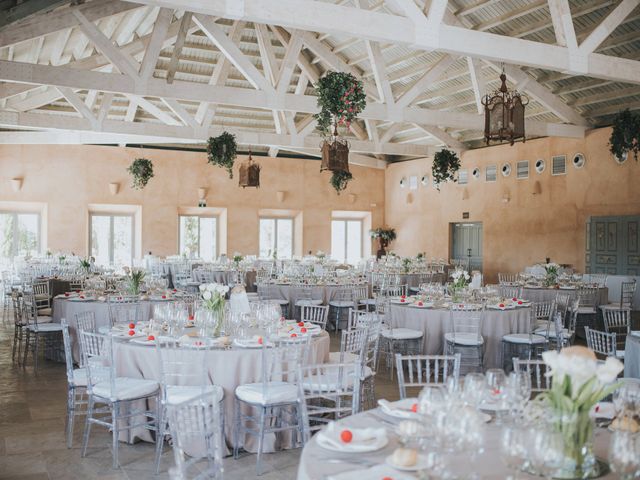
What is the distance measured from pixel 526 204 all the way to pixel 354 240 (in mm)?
7280

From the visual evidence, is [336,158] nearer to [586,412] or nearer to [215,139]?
[215,139]

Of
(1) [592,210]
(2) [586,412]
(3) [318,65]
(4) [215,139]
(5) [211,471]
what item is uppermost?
(3) [318,65]

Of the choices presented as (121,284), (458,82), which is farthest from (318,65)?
(121,284)

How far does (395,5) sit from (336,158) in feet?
9.42

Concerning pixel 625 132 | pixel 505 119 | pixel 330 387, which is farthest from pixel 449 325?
pixel 625 132

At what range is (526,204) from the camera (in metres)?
16.3

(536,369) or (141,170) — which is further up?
(141,170)

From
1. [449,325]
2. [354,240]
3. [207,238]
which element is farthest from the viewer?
[354,240]

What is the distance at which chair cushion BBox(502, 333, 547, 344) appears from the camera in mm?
6985

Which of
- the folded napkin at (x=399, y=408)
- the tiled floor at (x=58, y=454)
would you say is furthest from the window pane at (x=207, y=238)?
the folded napkin at (x=399, y=408)

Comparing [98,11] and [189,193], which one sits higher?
[98,11]

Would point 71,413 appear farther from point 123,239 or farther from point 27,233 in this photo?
point 123,239

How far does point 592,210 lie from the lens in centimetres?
1449

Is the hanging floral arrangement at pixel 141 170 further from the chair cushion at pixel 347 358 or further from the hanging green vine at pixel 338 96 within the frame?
the chair cushion at pixel 347 358
